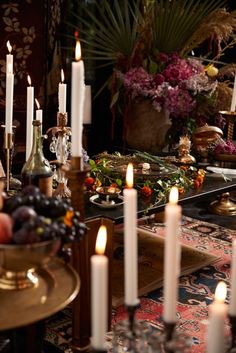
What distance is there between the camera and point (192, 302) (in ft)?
7.79

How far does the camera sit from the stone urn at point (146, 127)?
321 cm

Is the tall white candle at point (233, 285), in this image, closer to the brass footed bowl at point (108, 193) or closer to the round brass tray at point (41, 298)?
the round brass tray at point (41, 298)

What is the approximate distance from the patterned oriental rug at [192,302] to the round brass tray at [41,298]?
630 millimetres

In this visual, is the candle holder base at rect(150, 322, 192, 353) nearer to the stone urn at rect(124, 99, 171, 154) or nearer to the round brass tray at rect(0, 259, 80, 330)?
the round brass tray at rect(0, 259, 80, 330)

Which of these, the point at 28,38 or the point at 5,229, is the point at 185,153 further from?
the point at 5,229

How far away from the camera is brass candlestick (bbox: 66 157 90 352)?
112 cm

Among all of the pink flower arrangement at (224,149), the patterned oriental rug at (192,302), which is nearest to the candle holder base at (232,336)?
the patterned oriental rug at (192,302)

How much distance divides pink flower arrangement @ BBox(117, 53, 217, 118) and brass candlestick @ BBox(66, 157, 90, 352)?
1605mm

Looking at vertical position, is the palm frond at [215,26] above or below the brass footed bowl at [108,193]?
above

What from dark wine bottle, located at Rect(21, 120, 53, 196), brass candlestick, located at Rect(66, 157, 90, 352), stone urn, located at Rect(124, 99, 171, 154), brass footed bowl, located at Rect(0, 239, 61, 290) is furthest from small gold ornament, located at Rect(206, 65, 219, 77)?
brass footed bowl, located at Rect(0, 239, 61, 290)

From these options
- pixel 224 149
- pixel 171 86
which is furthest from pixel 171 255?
pixel 171 86

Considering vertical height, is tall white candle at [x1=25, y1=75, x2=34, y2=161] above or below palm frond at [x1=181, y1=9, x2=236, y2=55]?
below

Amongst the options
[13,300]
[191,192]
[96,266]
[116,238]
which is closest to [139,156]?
[191,192]

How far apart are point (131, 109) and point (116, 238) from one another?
31.7 inches
